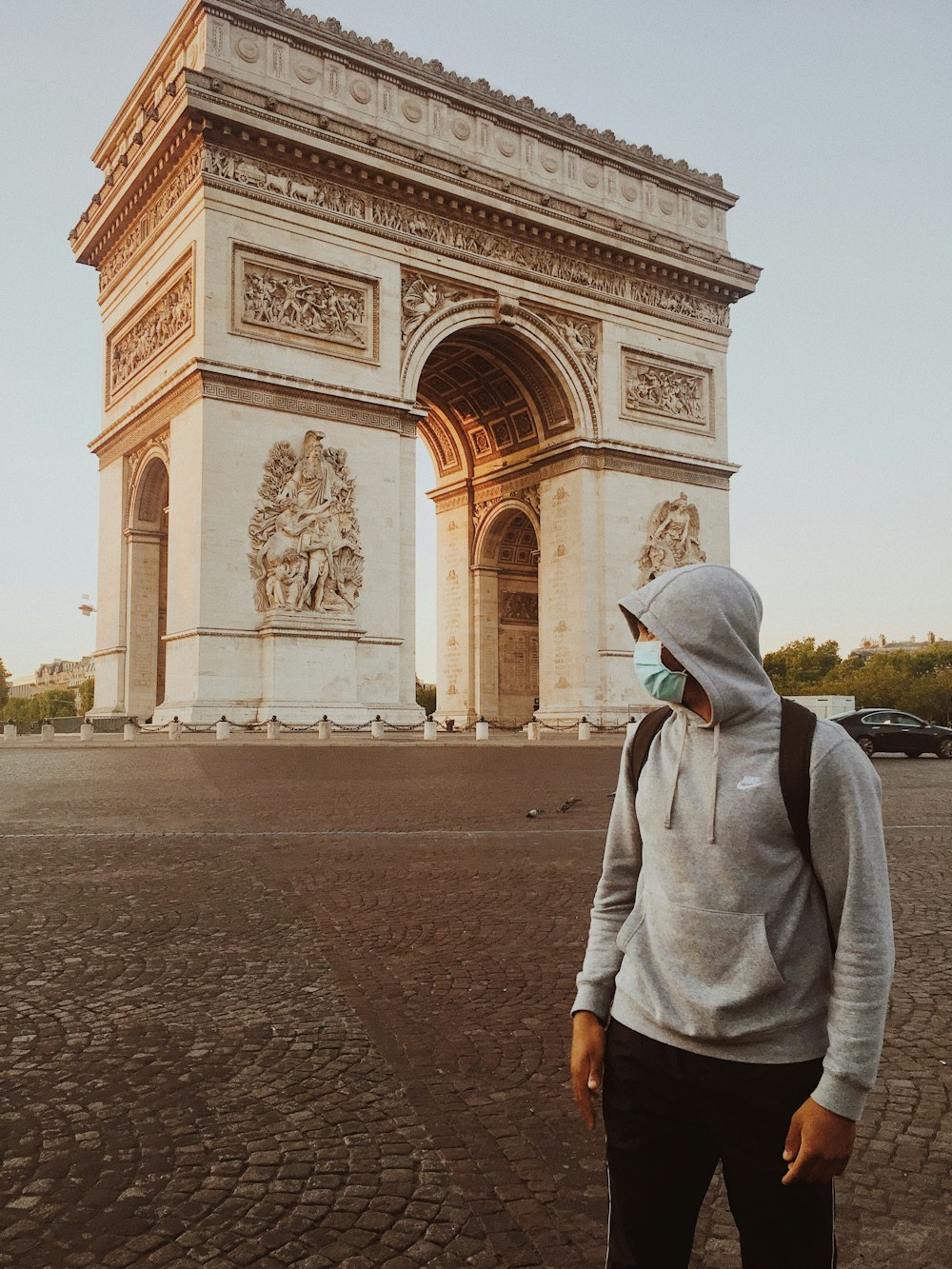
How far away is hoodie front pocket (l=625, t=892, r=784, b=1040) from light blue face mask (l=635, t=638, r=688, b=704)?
1.04 feet

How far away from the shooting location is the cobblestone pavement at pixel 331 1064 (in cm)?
232

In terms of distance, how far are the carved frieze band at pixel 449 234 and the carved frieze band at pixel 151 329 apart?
2225mm

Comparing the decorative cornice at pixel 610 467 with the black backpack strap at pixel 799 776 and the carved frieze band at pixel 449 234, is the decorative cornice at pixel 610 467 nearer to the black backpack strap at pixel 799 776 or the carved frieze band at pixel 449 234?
the carved frieze band at pixel 449 234

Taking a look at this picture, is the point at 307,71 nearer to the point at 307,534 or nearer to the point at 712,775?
the point at 307,534

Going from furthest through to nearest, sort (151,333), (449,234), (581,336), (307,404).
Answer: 1. (581,336)
2. (449,234)
3. (151,333)
4. (307,404)

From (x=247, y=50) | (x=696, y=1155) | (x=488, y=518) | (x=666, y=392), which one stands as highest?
(x=247, y=50)

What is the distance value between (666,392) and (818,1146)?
3081 cm

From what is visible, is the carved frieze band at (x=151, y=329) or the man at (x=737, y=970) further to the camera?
the carved frieze band at (x=151, y=329)

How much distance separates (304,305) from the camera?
974 inches

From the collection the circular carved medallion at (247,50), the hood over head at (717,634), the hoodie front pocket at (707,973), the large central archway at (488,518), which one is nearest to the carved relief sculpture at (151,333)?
the circular carved medallion at (247,50)

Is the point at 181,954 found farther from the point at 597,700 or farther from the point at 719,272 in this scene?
the point at 719,272

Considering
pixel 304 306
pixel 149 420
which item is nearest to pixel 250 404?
pixel 304 306

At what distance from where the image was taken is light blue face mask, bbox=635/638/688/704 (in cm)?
175

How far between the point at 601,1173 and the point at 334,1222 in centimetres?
62
